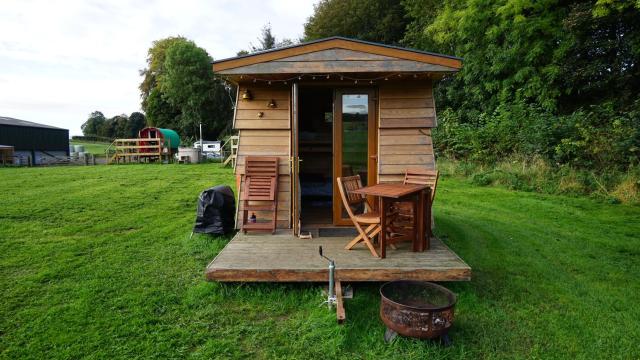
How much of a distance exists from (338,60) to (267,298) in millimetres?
2953

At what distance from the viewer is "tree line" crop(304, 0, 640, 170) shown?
1001cm

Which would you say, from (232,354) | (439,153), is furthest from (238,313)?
(439,153)

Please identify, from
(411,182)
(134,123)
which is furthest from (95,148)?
(411,182)

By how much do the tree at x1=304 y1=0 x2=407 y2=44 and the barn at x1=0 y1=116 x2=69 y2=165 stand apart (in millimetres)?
18248

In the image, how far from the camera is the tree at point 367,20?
22.9 meters

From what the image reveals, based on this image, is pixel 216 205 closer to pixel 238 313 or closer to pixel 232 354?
pixel 238 313

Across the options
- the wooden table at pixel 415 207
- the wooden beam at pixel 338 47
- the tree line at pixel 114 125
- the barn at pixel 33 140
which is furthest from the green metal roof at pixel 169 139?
the tree line at pixel 114 125

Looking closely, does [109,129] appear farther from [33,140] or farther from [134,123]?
[33,140]

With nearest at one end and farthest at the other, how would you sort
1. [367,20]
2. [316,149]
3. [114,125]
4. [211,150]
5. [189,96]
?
[316,149], [211,150], [367,20], [189,96], [114,125]

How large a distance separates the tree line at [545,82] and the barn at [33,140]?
849 inches

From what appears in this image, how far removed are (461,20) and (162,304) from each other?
15563 mm

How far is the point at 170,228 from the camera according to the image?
20.9 feet

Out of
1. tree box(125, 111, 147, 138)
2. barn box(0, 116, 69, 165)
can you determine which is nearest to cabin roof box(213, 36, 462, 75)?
barn box(0, 116, 69, 165)

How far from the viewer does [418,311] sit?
2816 mm
